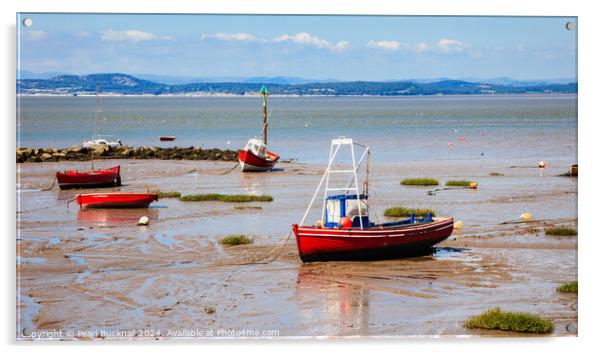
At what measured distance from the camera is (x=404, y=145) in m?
51.6

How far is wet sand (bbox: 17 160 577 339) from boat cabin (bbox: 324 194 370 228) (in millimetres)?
835

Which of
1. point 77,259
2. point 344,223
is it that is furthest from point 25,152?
point 344,223

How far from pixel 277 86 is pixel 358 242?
11.8 feet

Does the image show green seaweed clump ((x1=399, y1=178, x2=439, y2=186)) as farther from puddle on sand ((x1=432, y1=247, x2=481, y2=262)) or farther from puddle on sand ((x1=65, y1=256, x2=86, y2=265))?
puddle on sand ((x1=65, y1=256, x2=86, y2=265))

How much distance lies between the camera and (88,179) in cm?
3269

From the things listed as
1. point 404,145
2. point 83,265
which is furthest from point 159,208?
point 404,145

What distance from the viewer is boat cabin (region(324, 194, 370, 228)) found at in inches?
745

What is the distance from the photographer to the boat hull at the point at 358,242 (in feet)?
60.7

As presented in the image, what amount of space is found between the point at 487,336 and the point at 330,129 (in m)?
53.9

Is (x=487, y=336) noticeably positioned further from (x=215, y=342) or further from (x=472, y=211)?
(x=472, y=211)

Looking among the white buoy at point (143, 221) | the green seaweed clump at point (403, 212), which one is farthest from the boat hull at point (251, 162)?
the white buoy at point (143, 221)

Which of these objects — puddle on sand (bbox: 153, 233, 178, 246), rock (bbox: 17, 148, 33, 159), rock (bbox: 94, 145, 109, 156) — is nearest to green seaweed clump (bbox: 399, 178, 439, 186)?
puddle on sand (bbox: 153, 233, 178, 246)

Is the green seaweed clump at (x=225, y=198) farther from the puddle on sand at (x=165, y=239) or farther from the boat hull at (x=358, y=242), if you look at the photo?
the boat hull at (x=358, y=242)
